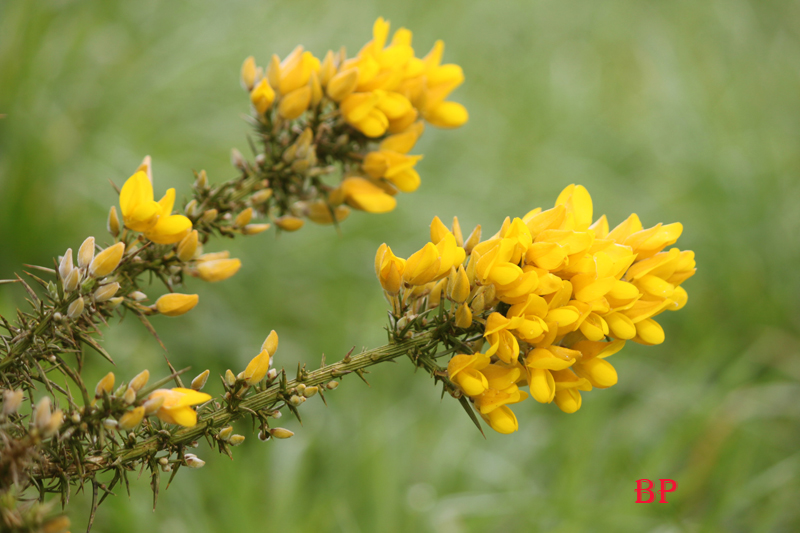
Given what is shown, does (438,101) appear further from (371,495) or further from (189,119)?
(189,119)

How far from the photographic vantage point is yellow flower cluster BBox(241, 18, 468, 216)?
76 centimetres

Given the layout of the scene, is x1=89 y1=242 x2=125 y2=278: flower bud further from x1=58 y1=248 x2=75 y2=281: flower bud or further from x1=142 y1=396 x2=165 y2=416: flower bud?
x1=142 y1=396 x2=165 y2=416: flower bud

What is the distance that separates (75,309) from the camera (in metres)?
0.54

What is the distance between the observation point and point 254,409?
0.58 metres

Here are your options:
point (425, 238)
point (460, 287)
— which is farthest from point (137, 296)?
point (425, 238)

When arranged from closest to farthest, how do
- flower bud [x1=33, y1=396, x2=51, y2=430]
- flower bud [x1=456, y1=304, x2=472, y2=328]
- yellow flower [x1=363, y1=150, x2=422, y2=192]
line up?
1. flower bud [x1=33, y1=396, x2=51, y2=430]
2. flower bud [x1=456, y1=304, x2=472, y2=328]
3. yellow flower [x1=363, y1=150, x2=422, y2=192]

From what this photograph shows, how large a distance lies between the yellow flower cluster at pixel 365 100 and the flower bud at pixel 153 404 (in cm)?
39

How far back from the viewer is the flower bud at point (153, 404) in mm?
509


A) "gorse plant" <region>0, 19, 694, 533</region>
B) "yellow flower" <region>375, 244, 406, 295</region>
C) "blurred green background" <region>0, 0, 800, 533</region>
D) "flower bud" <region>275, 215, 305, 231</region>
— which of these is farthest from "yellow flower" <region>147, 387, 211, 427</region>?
"blurred green background" <region>0, 0, 800, 533</region>

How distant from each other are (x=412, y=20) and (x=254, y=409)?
3253 millimetres

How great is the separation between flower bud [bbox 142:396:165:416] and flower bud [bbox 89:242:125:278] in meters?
0.15

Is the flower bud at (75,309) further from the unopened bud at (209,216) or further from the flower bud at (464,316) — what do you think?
the flower bud at (464,316)

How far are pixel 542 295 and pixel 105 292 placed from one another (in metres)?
0.46

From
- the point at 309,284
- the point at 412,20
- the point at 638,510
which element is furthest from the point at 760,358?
the point at 412,20
